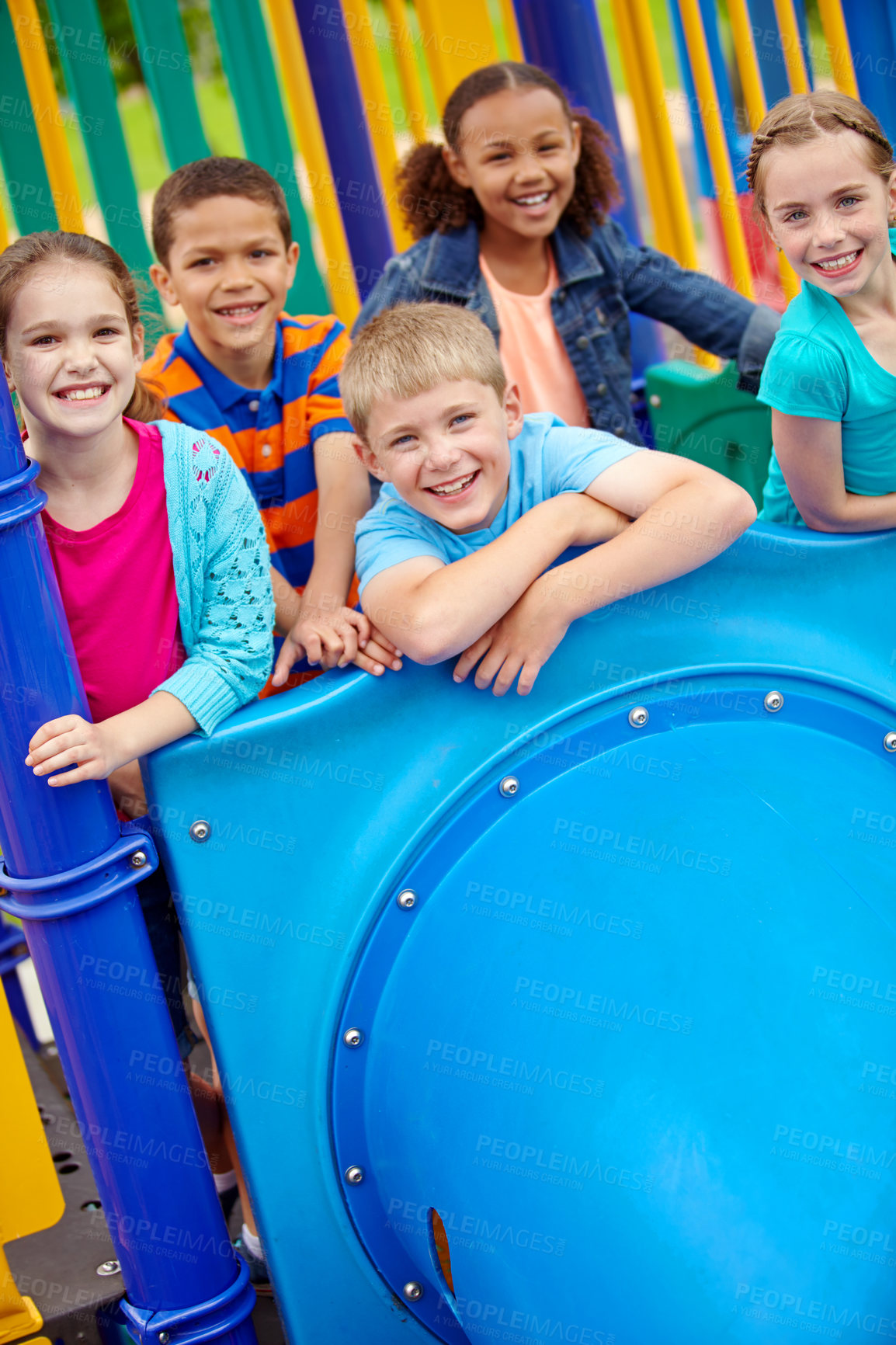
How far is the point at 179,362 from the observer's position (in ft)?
6.40

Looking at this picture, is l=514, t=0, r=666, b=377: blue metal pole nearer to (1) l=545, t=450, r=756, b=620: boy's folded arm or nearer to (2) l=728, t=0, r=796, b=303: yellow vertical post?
(2) l=728, t=0, r=796, b=303: yellow vertical post

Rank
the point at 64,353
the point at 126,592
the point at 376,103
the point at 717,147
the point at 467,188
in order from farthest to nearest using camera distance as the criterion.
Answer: the point at 717,147 < the point at 376,103 < the point at 467,188 < the point at 126,592 < the point at 64,353

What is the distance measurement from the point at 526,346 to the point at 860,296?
0.96 m

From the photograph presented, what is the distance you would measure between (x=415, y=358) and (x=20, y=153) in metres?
1.24

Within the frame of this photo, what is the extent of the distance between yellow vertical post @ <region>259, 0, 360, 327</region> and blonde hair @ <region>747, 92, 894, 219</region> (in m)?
1.26

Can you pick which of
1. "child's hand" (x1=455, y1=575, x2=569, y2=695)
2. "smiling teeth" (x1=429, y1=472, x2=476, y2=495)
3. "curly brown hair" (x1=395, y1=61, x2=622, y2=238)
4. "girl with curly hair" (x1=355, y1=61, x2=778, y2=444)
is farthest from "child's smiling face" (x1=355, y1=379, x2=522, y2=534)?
"curly brown hair" (x1=395, y1=61, x2=622, y2=238)

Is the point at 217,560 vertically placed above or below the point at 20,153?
below

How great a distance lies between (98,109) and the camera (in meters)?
2.23

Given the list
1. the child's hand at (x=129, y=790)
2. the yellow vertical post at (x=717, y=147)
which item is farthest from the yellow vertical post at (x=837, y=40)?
the child's hand at (x=129, y=790)

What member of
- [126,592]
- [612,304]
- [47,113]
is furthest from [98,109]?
[126,592]

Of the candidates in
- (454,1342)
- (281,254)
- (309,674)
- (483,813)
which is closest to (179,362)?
(281,254)

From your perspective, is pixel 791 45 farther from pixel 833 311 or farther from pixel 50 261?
pixel 50 261

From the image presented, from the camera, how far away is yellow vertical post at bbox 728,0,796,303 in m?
2.77

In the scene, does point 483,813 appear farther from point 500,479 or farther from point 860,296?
point 860,296
